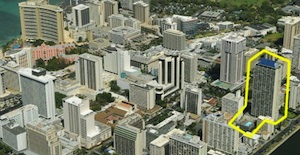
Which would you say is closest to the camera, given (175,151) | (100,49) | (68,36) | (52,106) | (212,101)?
(175,151)


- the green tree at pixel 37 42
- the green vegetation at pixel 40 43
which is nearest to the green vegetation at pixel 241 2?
the green vegetation at pixel 40 43

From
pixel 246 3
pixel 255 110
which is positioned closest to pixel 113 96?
pixel 255 110

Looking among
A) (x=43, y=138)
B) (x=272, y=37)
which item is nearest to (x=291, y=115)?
(x=272, y=37)

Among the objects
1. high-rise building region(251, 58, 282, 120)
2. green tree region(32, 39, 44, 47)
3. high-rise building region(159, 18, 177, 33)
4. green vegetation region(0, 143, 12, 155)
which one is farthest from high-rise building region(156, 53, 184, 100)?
green tree region(32, 39, 44, 47)

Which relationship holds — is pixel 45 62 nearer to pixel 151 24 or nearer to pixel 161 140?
pixel 151 24

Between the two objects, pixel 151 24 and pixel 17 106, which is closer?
pixel 17 106

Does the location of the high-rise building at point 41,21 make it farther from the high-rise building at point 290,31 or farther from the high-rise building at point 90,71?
the high-rise building at point 290,31

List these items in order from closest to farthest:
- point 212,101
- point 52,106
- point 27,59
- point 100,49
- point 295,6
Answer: point 52,106, point 212,101, point 27,59, point 100,49, point 295,6
